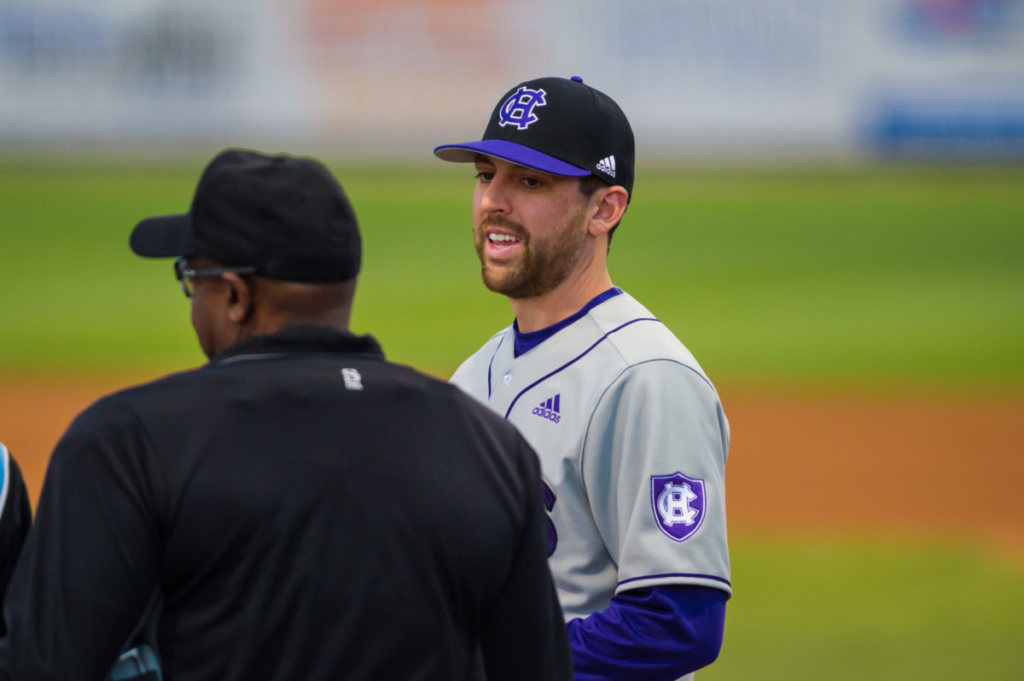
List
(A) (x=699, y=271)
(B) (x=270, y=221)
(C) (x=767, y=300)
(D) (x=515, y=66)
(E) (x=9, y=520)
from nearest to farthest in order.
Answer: (B) (x=270, y=221), (E) (x=9, y=520), (C) (x=767, y=300), (A) (x=699, y=271), (D) (x=515, y=66)

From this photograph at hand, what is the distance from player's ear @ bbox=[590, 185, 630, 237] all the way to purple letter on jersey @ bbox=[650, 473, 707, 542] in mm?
614

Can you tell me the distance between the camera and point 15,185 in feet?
83.1

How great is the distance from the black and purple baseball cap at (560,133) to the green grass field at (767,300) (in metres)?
3.67

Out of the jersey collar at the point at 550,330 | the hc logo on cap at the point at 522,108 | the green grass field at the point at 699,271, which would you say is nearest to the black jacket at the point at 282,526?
the jersey collar at the point at 550,330

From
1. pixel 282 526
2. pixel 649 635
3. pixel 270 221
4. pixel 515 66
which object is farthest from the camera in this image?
pixel 515 66

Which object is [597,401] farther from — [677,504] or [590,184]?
[590,184]

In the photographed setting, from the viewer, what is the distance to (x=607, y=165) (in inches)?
106

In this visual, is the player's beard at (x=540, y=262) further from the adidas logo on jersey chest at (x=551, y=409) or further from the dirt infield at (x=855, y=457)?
the dirt infield at (x=855, y=457)

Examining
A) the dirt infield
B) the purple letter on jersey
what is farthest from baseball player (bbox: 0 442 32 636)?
the dirt infield

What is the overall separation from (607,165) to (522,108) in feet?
0.70

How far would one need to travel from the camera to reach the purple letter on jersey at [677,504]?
237cm

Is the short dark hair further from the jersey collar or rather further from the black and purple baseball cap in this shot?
the jersey collar

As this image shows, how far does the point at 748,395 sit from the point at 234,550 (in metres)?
11.8

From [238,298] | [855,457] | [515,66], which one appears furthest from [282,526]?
[515,66]
